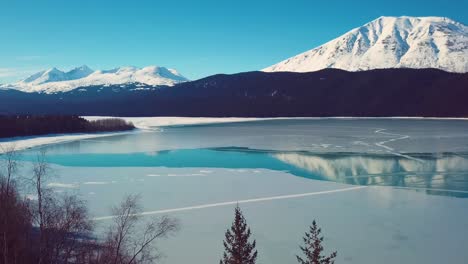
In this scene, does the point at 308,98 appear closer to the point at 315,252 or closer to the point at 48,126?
the point at 48,126

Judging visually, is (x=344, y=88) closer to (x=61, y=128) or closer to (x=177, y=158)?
(x=61, y=128)

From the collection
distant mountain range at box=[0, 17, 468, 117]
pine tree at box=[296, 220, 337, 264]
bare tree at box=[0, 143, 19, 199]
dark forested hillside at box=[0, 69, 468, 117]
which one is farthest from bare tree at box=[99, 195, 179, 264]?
dark forested hillside at box=[0, 69, 468, 117]

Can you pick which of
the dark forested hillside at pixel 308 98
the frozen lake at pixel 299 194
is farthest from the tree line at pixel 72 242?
the dark forested hillside at pixel 308 98

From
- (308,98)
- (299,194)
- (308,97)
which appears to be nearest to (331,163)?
(299,194)

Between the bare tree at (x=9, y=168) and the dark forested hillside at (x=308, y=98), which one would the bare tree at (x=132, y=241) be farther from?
the dark forested hillside at (x=308, y=98)

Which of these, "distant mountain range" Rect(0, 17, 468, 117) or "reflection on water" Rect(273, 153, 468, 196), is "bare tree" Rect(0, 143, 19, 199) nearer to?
"reflection on water" Rect(273, 153, 468, 196)
